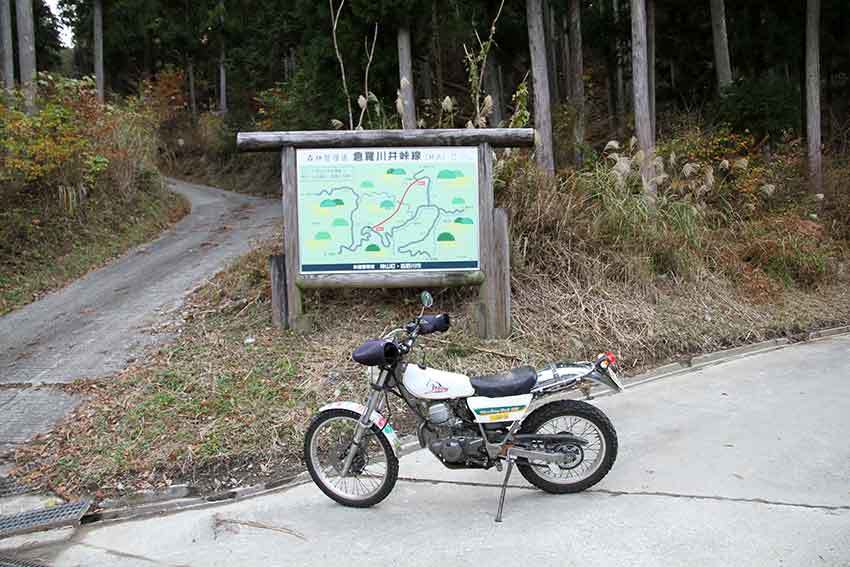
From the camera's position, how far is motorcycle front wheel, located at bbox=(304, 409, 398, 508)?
4.77 metres

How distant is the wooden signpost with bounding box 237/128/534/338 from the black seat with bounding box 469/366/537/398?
2.65 metres

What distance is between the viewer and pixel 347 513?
15.6 ft

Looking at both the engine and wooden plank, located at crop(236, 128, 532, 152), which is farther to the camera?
wooden plank, located at crop(236, 128, 532, 152)

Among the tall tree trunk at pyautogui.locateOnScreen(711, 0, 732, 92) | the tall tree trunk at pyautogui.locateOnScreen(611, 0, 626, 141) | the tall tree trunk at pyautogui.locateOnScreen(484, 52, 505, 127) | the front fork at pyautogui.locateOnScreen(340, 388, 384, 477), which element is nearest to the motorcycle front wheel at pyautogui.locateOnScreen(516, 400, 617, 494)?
the front fork at pyautogui.locateOnScreen(340, 388, 384, 477)

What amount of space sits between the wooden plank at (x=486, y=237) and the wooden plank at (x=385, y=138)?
0.54ft

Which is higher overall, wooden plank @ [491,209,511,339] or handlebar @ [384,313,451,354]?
wooden plank @ [491,209,511,339]

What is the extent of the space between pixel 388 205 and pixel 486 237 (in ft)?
3.18

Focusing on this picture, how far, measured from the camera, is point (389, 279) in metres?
7.23

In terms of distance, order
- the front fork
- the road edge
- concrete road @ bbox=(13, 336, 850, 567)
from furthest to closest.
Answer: the road edge → the front fork → concrete road @ bbox=(13, 336, 850, 567)

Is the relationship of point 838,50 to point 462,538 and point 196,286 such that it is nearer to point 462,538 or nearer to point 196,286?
point 196,286

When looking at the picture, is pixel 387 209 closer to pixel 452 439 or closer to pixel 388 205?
pixel 388 205

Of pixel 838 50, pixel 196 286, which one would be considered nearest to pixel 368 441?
pixel 196 286

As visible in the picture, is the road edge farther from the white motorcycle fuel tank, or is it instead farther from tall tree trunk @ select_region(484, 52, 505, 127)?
tall tree trunk @ select_region(484, 52, 505, 127)

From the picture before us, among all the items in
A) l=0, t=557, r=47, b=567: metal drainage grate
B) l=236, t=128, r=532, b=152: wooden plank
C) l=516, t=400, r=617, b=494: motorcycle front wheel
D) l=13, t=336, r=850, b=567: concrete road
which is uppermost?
l=236, t=128, r=532, b=152: wooden plank
